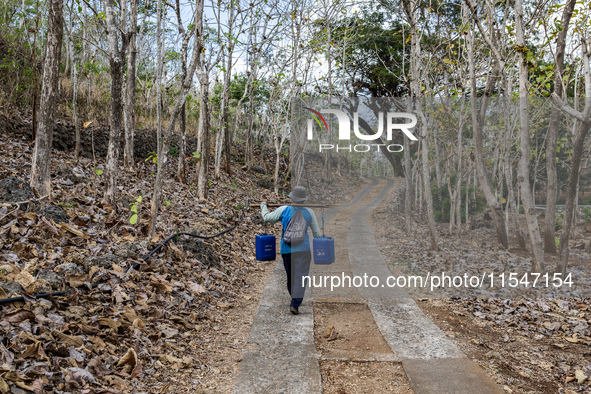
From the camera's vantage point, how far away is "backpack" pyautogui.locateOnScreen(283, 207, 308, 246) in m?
5.87

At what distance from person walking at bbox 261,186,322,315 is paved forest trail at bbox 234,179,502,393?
0.30 m

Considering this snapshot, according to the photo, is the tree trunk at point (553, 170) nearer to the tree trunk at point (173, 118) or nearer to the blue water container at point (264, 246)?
the blue water container at point (264, 246)

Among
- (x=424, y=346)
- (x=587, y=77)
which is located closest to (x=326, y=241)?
(x=424, y=346)

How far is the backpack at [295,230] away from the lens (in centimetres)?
587

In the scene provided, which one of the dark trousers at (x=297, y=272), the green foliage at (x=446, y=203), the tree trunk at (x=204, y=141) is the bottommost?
the dark trousers at (x=297, y=272)

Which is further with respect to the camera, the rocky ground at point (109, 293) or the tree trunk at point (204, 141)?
the tree trunk at point (204, 141)

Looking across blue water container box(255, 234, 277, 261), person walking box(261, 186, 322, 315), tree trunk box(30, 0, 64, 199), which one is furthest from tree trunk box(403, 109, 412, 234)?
tree trunk box(30, 0, 64, 199)

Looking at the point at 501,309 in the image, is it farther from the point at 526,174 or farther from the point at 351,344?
the point at 351,344

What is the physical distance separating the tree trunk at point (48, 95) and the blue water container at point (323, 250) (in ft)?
13.2

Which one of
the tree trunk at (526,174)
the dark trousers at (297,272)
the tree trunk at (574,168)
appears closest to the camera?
the dark trousers at (297,272)

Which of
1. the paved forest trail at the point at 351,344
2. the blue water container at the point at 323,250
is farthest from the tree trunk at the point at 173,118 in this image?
the blue water container at the point at 323,250

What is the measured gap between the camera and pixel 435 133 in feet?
25.0

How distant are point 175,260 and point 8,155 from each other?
13.5 ft

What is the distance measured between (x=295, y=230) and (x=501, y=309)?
337 cm
